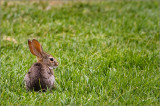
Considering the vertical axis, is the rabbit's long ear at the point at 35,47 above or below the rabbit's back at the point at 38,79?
above

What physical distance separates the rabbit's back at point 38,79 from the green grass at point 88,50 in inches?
5.7

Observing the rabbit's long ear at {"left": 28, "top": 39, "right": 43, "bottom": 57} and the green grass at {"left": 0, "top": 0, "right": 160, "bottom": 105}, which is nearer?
the green grass at {"left": 0, "top": 0, "right": 160, "bottom": 105}

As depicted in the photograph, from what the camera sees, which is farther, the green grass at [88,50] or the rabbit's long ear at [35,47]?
the rabbit's long ear at [35,47]

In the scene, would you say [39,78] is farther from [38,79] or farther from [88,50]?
[88,50]

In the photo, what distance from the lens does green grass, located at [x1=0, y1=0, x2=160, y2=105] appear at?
4805 mm

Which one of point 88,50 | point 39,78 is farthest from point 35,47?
point 88,50

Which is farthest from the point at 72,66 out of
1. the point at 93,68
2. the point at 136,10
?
the point at 136,10

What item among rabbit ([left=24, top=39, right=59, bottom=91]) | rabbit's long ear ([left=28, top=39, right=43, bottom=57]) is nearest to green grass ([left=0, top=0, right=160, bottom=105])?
rabbit ([left=24, top=39, right=59, bottom=91])

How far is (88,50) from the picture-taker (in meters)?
7.00

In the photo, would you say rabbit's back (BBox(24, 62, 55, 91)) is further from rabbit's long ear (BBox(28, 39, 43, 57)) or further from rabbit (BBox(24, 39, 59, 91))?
rabbit's long ear (BBox(28, 39, 43, 57))

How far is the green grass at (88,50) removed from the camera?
4.80 meters

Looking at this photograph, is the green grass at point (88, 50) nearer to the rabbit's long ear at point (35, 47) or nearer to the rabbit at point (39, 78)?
the rabbit at point (39, 78)

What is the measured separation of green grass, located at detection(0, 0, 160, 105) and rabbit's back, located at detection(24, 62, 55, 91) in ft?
0.48

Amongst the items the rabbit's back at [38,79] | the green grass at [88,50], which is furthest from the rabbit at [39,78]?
the green grass at [88,50]
